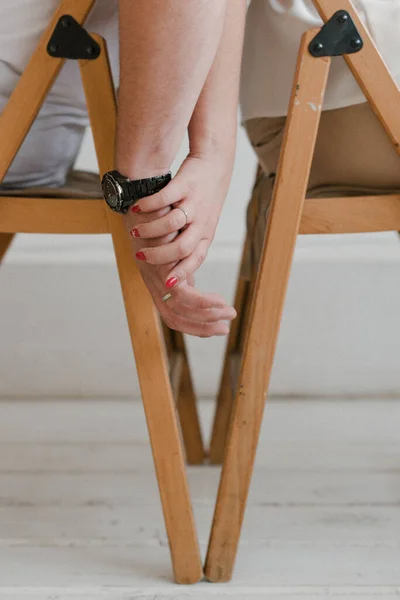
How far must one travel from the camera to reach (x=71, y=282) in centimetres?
175

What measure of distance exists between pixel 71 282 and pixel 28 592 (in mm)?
906

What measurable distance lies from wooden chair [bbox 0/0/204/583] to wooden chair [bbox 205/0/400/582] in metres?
0.05

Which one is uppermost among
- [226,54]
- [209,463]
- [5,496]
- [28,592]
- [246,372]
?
[226,54]

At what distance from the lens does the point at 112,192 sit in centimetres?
83

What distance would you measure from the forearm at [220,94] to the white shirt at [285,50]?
0.06 metres

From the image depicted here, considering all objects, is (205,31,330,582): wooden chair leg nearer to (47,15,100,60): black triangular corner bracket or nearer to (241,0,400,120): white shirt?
(241,0,400,120): white shirt

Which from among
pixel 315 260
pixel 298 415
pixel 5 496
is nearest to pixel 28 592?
pixel 5 496

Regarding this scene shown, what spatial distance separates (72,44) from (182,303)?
0.97 feet

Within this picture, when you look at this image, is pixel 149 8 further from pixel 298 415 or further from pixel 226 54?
pixel 298 415

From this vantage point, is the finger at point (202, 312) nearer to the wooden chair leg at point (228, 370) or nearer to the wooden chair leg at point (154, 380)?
the wooden chair leg at point (154, 380)

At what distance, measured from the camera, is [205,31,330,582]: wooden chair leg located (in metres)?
0.85

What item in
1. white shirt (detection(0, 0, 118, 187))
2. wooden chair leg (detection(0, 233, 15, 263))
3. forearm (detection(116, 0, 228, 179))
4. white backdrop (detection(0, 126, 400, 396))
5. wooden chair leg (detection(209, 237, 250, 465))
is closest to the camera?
forearm (detection(116, 0, 228, 179))

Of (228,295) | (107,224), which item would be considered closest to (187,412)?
(228,295)

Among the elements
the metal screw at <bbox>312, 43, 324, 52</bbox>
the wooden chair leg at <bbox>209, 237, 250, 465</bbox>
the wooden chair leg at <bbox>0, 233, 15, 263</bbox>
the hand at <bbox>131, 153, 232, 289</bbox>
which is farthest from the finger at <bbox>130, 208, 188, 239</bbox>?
the wooden chair leg at <bbox>209, 237, 250, 465</bbox>
